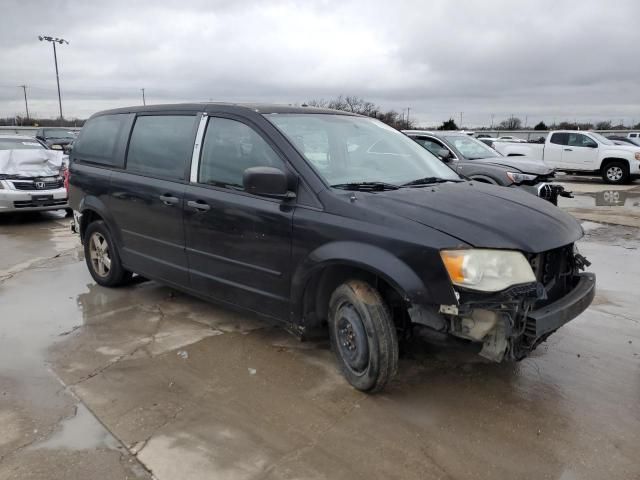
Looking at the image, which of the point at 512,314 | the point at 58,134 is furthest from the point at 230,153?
the point at 58,134

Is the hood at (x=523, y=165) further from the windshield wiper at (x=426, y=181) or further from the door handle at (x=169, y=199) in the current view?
the door handle at (x=169, y=199)

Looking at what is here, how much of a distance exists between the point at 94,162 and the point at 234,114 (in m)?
2.15

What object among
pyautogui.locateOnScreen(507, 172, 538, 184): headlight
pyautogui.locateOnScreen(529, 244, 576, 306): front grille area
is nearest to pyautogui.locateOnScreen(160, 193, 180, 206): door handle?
pyautogui.locateOnScreen(529, 244, 576, 306): front grille area

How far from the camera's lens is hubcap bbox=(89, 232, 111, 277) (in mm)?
5461

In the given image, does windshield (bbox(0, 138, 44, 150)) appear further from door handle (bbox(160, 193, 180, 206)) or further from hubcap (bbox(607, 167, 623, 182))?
hubcap (bbox(607, 167, 623, 182))

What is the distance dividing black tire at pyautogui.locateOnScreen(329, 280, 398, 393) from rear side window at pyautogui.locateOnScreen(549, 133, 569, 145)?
677 inches

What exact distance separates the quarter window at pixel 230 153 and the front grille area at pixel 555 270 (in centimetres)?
175

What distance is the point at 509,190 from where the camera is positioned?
3.91 m

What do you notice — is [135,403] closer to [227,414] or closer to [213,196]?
[227,414]

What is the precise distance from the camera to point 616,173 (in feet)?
57.0

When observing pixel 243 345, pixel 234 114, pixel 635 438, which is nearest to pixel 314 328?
pixel 243 345

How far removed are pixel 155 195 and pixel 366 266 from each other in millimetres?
2187

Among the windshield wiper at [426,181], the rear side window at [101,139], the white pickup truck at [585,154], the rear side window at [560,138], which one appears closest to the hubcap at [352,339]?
the windshield wiper at [426,181]

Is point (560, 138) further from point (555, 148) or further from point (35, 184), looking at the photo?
point (35, 184)
